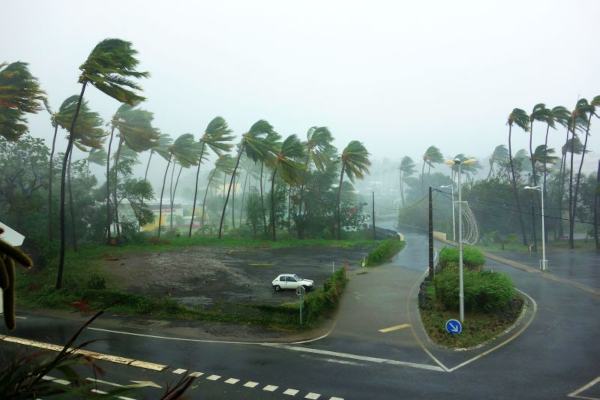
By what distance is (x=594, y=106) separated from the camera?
151 feet

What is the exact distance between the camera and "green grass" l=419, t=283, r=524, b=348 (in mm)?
17484

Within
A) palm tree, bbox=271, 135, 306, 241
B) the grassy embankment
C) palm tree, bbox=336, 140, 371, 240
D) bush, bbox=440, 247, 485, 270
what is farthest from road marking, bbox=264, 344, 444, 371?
palm tree, bbox=336, 140, 371, 240

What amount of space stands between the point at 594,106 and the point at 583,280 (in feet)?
84.7

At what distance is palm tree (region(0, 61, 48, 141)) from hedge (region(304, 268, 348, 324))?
17.8 metres

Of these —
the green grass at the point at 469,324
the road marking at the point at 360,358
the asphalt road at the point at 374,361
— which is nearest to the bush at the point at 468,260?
the green grass at the point at 469,324

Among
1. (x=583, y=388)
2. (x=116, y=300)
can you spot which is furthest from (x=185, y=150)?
(x=583, y=388)

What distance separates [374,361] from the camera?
15.3 metres

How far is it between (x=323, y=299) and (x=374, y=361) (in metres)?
6.51

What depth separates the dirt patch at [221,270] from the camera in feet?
83.0

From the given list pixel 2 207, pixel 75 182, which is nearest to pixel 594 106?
pixel 75 182

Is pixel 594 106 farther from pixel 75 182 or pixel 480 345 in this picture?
pixel 75 182

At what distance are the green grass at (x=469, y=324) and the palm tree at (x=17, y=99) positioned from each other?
912 inches

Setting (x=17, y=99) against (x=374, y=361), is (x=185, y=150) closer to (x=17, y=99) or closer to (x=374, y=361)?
(x=17, y=99)

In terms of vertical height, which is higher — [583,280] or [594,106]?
[594,106]
